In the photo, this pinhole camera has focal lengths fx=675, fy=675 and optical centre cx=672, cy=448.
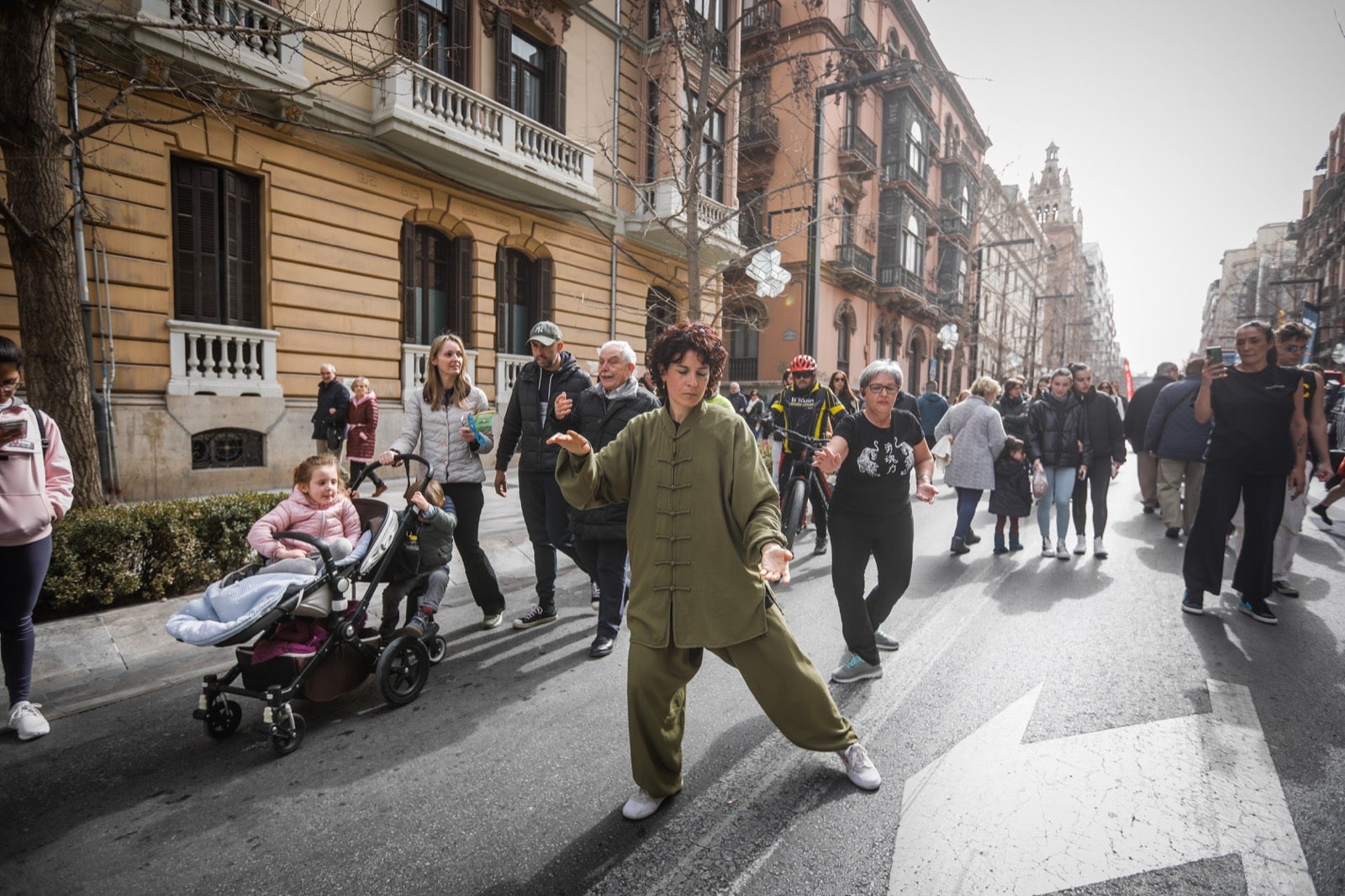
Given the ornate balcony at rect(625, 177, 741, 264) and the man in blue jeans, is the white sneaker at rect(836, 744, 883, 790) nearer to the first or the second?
the man in blue jeans

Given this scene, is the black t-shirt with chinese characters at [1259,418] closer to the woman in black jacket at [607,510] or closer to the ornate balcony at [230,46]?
the woman in black jacket at [607,510]

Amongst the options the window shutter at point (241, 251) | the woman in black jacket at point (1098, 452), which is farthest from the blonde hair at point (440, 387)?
the window shutter at point (241, 251)

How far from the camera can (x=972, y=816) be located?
8.94ft

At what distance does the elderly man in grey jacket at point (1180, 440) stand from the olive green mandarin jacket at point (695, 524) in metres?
7.07

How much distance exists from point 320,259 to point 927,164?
30.7 m

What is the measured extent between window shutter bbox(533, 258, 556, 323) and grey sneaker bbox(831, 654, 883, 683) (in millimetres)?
12417

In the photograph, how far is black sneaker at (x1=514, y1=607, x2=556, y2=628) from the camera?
201 inches

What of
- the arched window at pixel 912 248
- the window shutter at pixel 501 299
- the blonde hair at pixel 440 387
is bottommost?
the blonde hair at pixel 440 387

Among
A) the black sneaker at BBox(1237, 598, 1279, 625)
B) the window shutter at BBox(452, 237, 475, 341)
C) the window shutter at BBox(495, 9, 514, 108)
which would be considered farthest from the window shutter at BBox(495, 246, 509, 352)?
the black sneaker at BBox(1237, 598, 1279, 625)

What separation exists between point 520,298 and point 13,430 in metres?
12.2

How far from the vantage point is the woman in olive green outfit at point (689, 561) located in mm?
2604

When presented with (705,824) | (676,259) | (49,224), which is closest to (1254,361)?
(705,824)

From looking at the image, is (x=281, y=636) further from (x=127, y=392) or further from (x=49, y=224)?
(x=127, y=392)

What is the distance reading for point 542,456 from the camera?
5.10 meters
